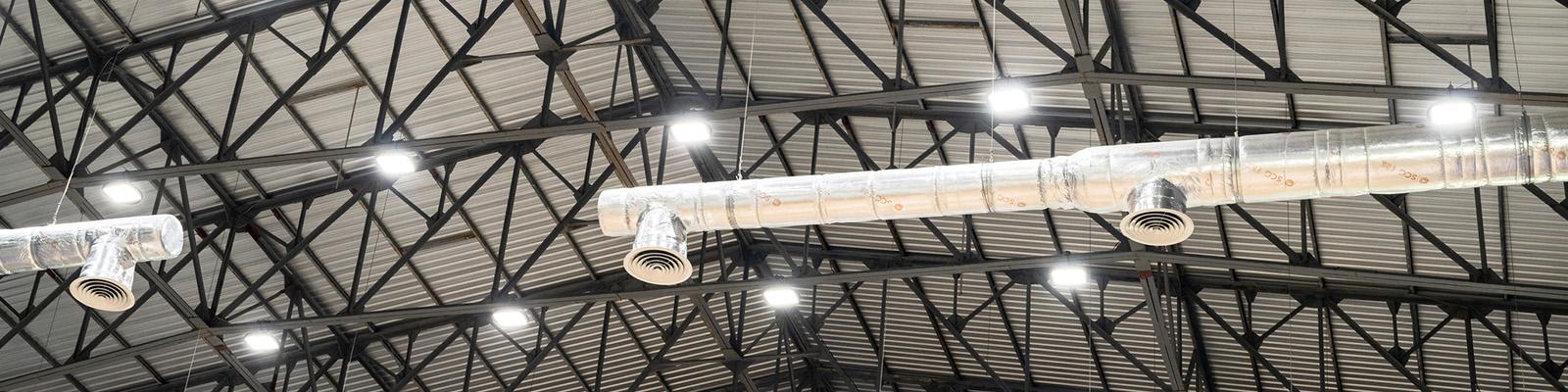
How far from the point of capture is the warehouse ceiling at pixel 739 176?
2222 centimetres

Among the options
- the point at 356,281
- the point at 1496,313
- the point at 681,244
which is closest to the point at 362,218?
the point at 356,281

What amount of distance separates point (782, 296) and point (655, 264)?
11.2 metres

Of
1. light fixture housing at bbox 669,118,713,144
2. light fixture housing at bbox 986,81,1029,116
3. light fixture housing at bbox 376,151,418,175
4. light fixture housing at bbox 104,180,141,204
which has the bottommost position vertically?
light fixture housing at bbox 986,81,1029,116

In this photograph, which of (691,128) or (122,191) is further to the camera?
(122,191)

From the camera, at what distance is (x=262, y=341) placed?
29.0m

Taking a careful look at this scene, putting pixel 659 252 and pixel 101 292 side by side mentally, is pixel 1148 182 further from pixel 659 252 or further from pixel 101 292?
pixel 101 292

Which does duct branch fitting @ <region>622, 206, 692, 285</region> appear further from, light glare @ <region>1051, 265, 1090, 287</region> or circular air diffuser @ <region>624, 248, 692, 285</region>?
light glare @ <region>1051, 265, 1090, 287</region>

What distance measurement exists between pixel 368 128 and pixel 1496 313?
1910cm

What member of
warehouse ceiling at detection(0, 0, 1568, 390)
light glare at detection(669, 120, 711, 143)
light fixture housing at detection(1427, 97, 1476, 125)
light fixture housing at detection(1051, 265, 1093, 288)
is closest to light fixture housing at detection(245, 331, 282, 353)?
warehouse ceiling at detection(0, 0, 1568, 390)

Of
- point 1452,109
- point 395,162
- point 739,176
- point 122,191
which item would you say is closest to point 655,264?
point 739,176

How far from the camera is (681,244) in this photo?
1769cm

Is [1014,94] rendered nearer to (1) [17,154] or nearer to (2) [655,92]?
(2) [655,92]

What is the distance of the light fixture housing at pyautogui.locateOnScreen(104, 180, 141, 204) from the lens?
24391 millimetres

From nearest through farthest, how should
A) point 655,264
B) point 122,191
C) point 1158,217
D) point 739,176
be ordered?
1. point 1158,217
2. point 655,264
3. point 739,176
4. point 122,191
